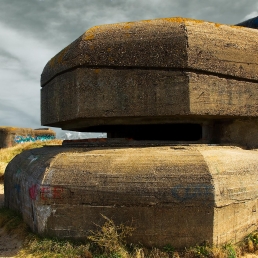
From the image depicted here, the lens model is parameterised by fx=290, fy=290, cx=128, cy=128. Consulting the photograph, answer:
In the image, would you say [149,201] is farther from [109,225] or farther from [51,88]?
[51,88]

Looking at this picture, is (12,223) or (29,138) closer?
(12,223)

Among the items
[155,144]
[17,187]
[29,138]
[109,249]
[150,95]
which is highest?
[150,95]

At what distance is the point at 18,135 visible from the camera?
17391 mm

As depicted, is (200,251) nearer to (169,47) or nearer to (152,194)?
(152,194)

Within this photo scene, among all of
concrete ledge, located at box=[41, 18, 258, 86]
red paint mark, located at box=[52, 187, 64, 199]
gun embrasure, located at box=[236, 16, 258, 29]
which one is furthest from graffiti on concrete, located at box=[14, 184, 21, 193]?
gun embrasure, located at box=[236, 16, 258, 29]

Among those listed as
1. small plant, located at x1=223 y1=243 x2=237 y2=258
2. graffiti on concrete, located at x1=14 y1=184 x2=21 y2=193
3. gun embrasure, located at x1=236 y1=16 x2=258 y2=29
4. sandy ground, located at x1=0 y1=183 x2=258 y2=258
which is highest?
→ gun embrasure, located at x1=236 y1=16 x2=258 y2=29

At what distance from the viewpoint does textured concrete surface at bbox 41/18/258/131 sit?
361 cm

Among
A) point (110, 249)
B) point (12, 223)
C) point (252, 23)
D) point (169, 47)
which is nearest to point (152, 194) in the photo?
point (110, 249)

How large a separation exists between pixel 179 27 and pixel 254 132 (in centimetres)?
193

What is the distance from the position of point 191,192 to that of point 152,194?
0.42m

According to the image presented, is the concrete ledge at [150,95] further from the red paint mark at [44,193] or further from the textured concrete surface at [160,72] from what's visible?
the red paint mark at [44,193]

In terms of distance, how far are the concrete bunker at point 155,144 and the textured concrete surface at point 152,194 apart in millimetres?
11

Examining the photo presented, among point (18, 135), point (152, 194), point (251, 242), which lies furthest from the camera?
point (18, 135)

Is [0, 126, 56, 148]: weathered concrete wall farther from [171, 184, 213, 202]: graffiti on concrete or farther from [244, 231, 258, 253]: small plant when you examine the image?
[244, 231, 258, 253]: small plant
